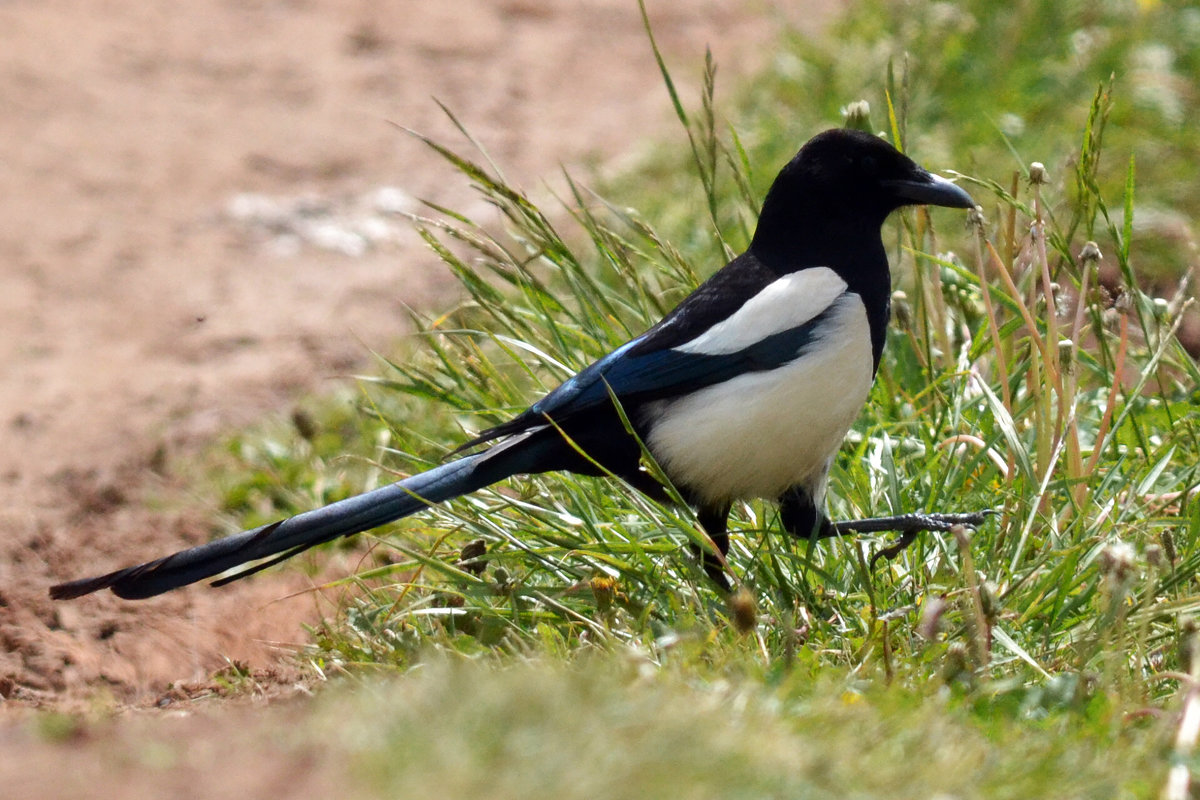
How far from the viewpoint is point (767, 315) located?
277 centimetres

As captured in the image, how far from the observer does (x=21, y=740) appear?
1.83 m

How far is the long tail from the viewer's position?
8.48ft

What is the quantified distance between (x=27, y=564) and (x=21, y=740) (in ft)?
5.64

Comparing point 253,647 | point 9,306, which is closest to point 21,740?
point 253,647

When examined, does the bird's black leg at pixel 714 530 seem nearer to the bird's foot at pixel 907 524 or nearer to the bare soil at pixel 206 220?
the bird's foot at pixel 907 524

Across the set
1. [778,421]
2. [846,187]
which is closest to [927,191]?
[846,187]

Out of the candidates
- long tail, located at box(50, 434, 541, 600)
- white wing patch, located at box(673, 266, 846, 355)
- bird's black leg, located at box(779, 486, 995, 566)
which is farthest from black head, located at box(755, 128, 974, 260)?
long tail, located at box(50, 434, 541, 600)

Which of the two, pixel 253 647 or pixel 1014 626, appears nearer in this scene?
pixel 1014 626

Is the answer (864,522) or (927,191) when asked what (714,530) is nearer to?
(864,522)

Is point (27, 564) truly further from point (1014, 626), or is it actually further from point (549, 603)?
point (1014, 626)

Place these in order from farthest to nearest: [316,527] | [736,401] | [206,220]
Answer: [206,220], [736,401], [316,527]

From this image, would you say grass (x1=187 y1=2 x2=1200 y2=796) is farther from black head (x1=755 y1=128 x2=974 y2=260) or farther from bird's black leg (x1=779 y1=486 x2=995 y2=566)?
black head (x1=755 y1=128 x2=974 y2=260)

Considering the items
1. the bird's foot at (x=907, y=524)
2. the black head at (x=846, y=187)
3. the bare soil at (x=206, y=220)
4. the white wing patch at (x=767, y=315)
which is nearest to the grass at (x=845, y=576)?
the bird's foot at (x=907, y=524)

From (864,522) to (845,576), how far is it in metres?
0.12
